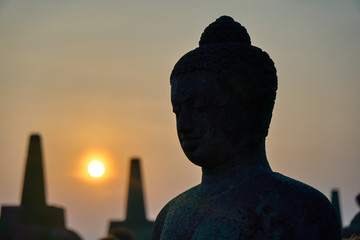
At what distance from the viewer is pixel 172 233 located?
6031mm

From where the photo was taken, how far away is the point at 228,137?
584 cm

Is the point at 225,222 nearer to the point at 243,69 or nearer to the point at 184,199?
the point at 184,199

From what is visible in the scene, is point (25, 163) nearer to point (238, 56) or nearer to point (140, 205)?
point (140, 205)

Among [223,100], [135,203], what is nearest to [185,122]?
[223,100]

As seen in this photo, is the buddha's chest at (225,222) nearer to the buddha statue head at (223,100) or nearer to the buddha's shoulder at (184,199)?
the buddha's shoulder at (184,199)

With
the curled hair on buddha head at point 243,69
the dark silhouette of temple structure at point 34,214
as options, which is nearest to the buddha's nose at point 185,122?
the curled hair on buddha head at point 243,69

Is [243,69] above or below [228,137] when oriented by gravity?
above

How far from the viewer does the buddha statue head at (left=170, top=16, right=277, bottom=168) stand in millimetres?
5852

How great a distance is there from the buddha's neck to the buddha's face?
51 mm

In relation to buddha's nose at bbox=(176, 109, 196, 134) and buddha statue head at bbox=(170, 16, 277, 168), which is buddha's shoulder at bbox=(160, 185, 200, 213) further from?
buddha's nose at bbox=(176, 109, 196, 134)

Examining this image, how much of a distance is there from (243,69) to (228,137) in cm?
47

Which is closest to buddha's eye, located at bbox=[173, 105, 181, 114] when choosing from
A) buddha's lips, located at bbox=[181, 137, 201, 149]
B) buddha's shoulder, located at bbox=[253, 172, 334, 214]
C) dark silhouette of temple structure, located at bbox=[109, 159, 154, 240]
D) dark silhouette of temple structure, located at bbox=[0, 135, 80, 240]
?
buddha's lips, located at bbox=[181, 137, 201, 149]

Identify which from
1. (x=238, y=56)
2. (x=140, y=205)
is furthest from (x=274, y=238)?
(x=140, y=205)

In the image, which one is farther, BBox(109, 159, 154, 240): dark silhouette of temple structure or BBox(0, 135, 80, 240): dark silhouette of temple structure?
BBox(109, 159, 154, 240): dark silhouette of temple structure
